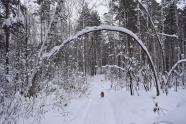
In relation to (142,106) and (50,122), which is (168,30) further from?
(50,122)

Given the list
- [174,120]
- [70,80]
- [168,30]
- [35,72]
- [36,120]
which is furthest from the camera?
[168,30]

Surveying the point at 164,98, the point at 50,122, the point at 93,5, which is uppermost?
the point at 93,5

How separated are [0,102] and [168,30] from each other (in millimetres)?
26795

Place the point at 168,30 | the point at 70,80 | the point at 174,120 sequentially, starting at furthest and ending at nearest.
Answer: the point at 168,30
the point at 70,80
the point at 174,120

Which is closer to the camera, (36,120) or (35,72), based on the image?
(35,72)

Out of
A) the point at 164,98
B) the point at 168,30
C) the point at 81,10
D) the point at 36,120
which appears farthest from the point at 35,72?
the point at 168,30

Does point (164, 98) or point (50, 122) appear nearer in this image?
point (50, 122)

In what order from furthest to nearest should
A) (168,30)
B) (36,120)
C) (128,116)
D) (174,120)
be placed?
1. (168,30)
2. (128,116)
3. (36,120)
4. (174,120)

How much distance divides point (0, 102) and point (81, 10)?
12488 mm

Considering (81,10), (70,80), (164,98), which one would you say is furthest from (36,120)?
(81,10)

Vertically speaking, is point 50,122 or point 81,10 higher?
point 81,10

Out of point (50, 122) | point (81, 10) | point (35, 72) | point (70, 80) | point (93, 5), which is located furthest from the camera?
point (81, 10)

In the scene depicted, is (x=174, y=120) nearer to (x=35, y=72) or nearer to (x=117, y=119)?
(x=35, y=72)

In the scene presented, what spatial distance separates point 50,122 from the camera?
12.0 ft
